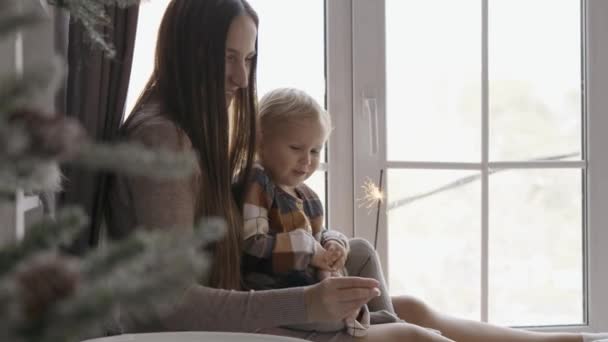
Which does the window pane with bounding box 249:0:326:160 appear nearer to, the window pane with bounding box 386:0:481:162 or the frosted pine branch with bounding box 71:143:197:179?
Answer: the window pane with bounding box 386:0:481:162

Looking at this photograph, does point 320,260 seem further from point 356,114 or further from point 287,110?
point 356,114

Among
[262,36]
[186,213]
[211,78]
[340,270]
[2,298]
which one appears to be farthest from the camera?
[262,36]

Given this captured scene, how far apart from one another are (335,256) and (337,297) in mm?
355

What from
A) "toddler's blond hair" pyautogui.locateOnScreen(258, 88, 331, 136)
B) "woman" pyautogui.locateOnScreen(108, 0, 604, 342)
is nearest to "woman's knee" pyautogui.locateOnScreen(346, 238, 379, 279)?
"woman" pyautogui.locateOnScreen(108, 0, 604, 342)

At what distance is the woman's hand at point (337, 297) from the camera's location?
1479mm

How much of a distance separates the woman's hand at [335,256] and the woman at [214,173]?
0.42ft

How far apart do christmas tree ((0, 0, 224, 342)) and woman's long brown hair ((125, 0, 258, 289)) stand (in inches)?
52.1

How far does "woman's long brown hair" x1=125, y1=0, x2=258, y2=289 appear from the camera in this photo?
163cm

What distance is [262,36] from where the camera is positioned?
241 cm

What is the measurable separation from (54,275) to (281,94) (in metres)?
1.71

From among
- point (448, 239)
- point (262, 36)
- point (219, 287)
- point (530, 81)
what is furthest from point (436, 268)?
point (219, 287)

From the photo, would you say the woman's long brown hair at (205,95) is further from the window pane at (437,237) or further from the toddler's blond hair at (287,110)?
the window pane at (437,237)

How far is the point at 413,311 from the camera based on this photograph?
1986mm

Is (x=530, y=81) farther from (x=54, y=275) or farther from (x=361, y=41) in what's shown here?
(x=54, y=275)
